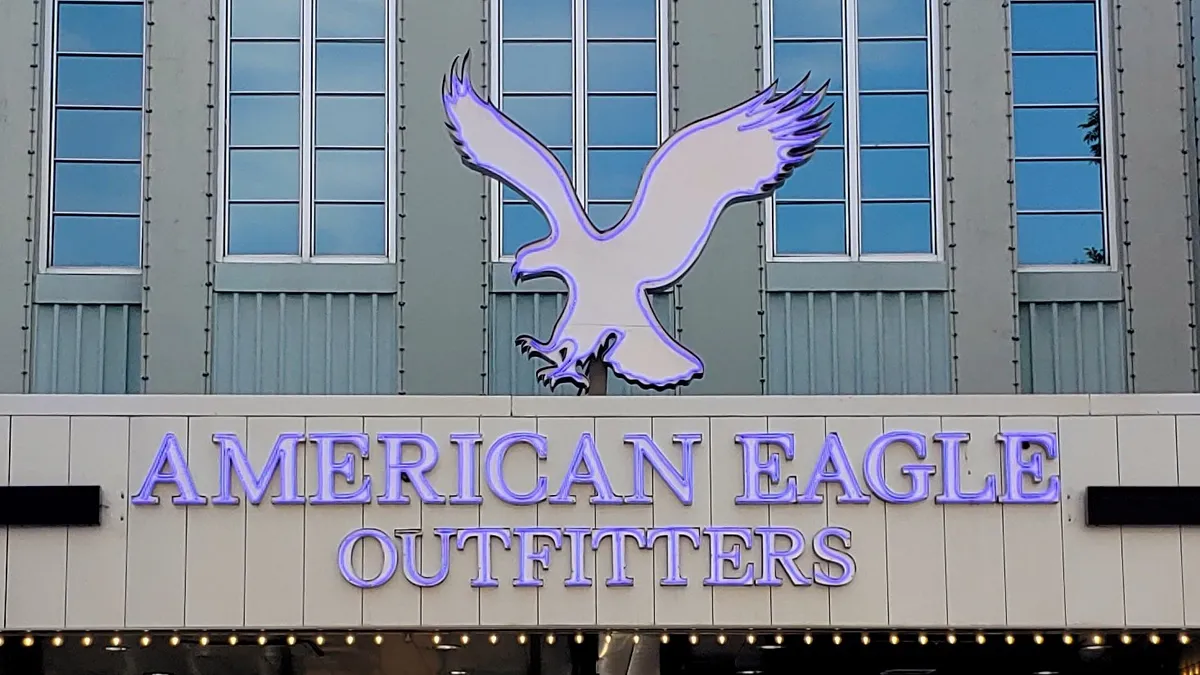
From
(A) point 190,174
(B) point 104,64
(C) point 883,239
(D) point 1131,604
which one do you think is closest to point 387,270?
(A) point 190,174

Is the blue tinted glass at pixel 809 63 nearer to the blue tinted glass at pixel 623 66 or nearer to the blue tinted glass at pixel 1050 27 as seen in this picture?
the blue tinted glass at pixel 623 66

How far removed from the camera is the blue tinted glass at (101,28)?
59.4 feet

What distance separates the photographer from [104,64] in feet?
59.4

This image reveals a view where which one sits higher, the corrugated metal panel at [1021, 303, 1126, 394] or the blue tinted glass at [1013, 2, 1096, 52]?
the blue tinted glass at [1013, 2, 1096, 52]

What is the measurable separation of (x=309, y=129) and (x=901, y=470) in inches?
292

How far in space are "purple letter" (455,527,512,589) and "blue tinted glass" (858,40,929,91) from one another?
6.95 metres

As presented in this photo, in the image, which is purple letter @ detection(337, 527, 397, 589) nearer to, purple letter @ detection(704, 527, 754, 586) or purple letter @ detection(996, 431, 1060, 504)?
purple letter @ detection(704, 527, 754, 586)

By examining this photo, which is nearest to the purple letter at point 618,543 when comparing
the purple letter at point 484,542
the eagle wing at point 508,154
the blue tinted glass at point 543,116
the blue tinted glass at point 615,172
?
the purple letter at point 484,542

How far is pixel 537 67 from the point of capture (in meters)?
18.1

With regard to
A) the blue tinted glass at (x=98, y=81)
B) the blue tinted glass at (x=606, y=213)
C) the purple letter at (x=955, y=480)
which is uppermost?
the blue tinted glass at (x=98, y=81)

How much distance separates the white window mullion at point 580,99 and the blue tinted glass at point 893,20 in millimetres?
2799

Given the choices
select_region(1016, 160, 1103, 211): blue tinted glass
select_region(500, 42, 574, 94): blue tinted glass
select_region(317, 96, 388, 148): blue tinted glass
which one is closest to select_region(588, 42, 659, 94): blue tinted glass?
select_region(500, 42, 574, 94): blue tinted glass

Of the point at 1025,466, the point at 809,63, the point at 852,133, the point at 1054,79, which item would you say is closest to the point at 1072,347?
the point at 1054,79

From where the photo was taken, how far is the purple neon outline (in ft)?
46.6
